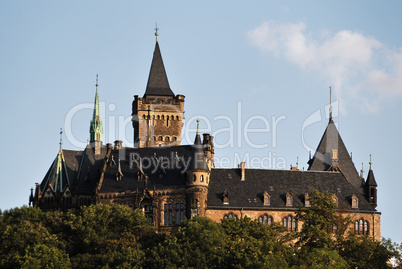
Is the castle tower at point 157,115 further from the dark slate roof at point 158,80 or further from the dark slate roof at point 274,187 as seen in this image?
the dark slate roof at point 274,187

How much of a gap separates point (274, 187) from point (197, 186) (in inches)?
465

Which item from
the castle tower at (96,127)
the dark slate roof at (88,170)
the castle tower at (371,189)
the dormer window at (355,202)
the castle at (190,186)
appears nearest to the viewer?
the castle at (190,186)

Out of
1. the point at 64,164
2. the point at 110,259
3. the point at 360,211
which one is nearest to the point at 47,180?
the point at 64,164

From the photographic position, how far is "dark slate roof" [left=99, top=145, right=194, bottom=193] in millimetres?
138000

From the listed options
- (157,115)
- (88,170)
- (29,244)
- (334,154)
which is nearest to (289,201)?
(334,154)

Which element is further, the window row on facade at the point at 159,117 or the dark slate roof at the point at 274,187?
the window row on facade at the point at 159,117

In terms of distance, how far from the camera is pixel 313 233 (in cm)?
12825

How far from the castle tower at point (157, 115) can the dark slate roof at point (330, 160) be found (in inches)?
804

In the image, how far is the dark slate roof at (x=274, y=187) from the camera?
14012cm

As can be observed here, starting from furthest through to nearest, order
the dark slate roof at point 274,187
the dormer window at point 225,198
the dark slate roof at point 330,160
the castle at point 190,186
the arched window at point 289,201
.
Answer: the dark slate roof at point 330,160, the arched window at point 289,201, the dark slate roof at point 274,187, the dormer window at point 225,198, the castle at point 190,186

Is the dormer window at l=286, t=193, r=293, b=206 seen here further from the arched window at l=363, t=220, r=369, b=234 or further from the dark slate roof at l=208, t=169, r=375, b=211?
the arched window at l=363, t=220, r=369, b=234

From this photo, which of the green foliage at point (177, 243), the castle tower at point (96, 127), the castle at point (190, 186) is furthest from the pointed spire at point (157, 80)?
the green foliage at point (177, 243)

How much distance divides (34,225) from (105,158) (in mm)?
18520

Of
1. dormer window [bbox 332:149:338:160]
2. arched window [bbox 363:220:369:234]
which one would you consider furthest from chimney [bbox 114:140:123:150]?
arched window [bbox 363:220:369:234]
